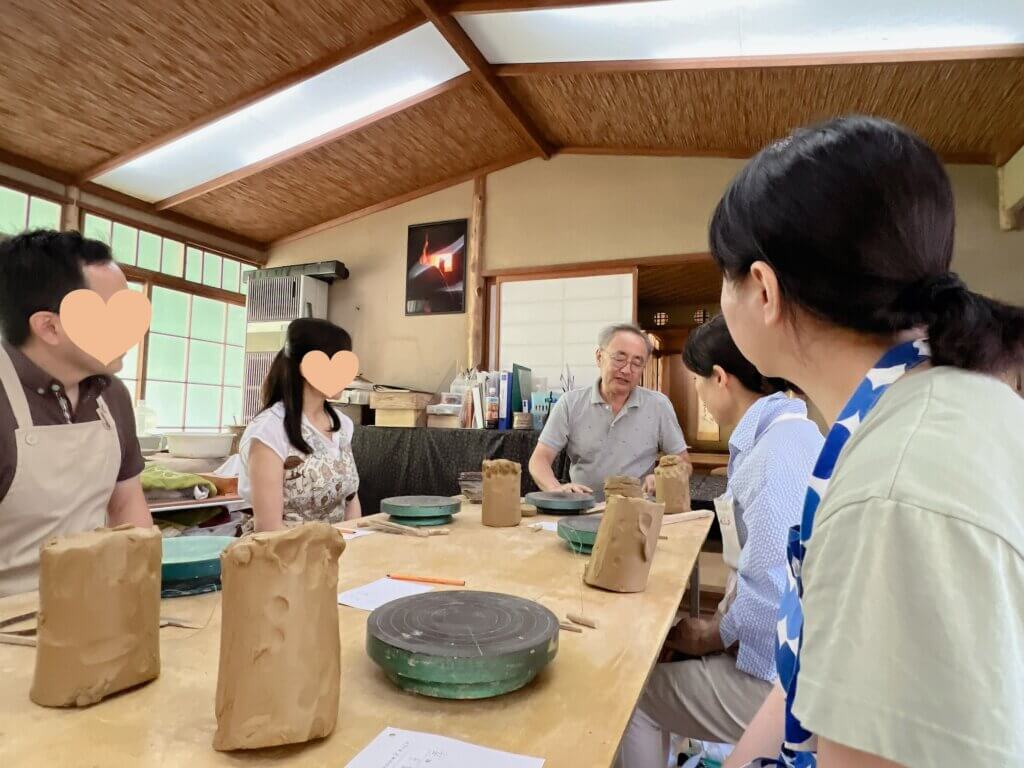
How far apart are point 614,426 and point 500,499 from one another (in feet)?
4.52

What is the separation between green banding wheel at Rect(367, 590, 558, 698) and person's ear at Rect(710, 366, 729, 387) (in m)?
1.04

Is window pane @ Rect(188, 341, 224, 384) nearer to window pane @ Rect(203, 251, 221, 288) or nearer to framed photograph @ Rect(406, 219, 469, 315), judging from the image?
window pane @ Rect(203, 251, 221, 288)

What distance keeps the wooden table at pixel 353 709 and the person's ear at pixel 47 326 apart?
1.72ft

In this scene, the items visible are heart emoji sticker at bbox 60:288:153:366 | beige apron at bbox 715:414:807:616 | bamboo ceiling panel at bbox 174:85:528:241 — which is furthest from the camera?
bamboo ceiling panel at bbox 174:85:528:241

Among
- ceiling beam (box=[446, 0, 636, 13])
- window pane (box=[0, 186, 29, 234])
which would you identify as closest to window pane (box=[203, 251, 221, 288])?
window pane (box=[0, 186, 29, 234])

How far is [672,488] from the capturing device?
2.08 m

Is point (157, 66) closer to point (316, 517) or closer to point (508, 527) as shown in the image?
point (316, 517)

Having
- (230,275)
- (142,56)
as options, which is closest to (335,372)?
(142,56)

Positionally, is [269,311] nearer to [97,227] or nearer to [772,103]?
[97,227]

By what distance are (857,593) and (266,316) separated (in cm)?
584

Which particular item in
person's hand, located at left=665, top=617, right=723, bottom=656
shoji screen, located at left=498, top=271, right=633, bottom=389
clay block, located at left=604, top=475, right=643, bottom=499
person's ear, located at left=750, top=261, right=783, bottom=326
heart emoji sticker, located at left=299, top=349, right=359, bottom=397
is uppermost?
shoji screen, located at left=498, top=271, right=633, bottom=389

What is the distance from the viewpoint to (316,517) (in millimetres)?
2018

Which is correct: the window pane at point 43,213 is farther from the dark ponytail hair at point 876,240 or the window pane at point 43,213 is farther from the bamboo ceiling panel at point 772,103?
the dark ponytail hair at point 876,240

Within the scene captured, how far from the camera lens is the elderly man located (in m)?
2.88
